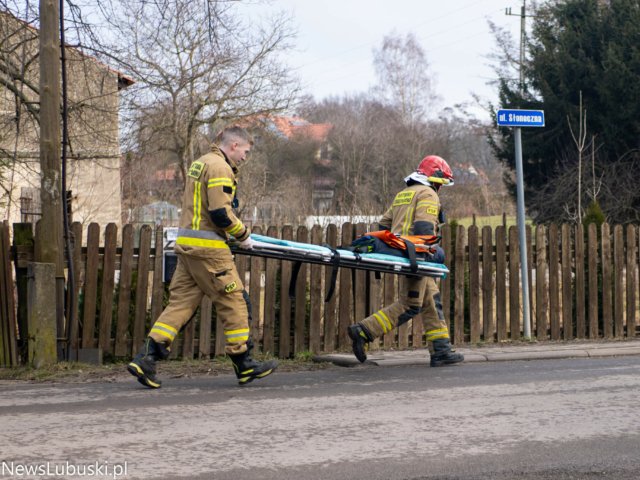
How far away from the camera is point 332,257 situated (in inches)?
235

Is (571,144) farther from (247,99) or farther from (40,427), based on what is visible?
(40,427)

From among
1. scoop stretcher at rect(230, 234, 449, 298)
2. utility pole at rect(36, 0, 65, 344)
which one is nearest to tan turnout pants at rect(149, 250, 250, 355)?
scoop stretcher at rect(230, 234, 449, 298)

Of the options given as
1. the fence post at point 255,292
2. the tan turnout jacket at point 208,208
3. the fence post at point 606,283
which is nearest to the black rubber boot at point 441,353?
the fence post at point 255,292

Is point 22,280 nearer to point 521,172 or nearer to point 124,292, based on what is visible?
point 124,292

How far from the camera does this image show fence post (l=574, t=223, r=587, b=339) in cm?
881

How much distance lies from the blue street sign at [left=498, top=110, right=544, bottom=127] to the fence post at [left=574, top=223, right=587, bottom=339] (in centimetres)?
163

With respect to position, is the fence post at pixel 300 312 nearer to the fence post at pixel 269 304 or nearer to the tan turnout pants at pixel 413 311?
the fence post at pixel 269 304

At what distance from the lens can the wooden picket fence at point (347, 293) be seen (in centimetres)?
698

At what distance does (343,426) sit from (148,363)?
1852 millimetres

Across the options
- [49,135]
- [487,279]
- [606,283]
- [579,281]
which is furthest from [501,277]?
[49,135]

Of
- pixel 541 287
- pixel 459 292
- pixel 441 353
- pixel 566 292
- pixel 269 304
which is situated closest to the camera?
pixel 441 353

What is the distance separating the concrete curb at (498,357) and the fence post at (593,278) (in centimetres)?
120

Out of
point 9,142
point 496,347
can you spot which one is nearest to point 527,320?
point 496,347

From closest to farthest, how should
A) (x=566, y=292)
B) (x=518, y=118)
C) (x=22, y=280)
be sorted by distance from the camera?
1. (x=22, y=280)
2. (x=518, y=118)
3. (x=566, y=292)
